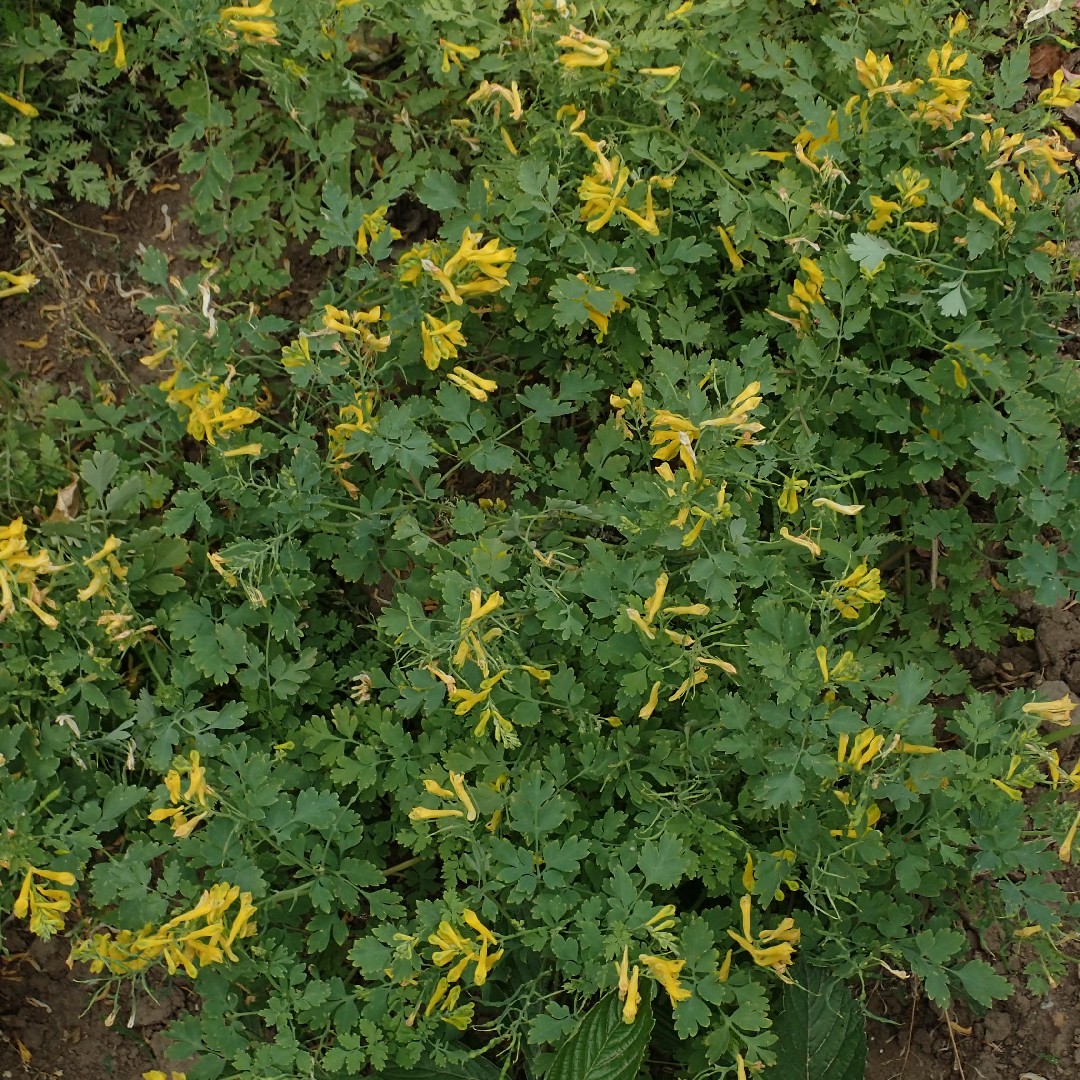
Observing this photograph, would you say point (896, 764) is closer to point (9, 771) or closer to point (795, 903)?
point (795, 903)

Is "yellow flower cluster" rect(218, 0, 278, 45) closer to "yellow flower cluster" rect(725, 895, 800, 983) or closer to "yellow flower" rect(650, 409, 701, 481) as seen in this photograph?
"yellow flower" rect(650, 409, 701, 481)

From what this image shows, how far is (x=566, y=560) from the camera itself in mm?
2928

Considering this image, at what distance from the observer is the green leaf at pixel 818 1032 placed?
2889 mm

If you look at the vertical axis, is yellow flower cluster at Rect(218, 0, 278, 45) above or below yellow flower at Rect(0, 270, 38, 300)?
above

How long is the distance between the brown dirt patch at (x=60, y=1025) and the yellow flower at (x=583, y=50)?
2930 millimetres

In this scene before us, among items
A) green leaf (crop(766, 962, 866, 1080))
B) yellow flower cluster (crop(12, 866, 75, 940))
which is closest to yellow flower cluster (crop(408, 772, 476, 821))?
yellow flower cluster (crop(12, 866, 75, 940))

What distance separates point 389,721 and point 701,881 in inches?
38.7

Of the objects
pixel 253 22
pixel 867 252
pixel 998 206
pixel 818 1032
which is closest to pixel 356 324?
pixel 253 22

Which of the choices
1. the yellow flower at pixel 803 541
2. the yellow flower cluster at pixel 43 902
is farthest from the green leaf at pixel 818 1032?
the yellow flower cluster at pixel 43 902

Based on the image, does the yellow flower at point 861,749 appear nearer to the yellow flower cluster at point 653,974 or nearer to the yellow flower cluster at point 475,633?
the yellow flower cluster at point 653,974

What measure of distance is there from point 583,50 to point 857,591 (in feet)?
4.95

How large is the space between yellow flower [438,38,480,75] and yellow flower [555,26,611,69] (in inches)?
11.5

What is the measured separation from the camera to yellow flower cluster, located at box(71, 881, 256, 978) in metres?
2.44

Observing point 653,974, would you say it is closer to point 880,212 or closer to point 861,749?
point 861,749
